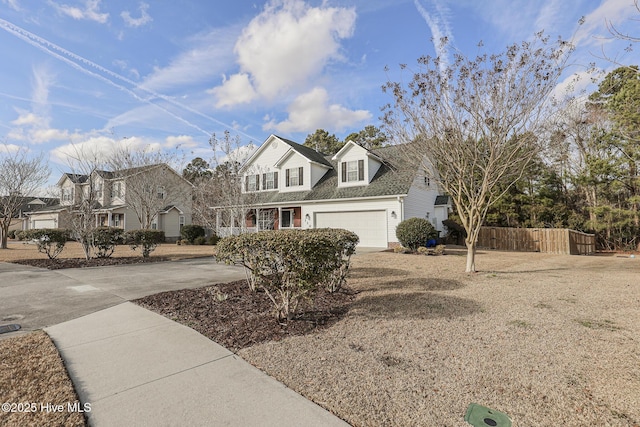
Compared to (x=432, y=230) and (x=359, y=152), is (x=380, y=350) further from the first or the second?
(x=359, y=152)

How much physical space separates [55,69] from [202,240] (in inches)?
589

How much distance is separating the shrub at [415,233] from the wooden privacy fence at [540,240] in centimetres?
818

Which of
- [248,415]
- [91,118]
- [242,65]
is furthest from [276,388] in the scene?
[91,118]

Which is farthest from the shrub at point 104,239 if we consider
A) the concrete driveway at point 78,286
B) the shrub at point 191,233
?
the shrub at point 191,233

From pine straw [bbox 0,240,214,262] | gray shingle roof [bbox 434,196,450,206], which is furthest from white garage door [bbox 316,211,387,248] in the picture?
pine straw [bbox 0,240,214,262]

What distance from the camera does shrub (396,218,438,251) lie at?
1537 centimetres

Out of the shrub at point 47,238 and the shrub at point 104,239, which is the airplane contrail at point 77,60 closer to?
the shrub at point 104,239

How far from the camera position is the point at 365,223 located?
1892 centimetres

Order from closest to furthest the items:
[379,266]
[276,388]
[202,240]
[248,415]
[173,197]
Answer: [248,415]
[276,388]
[379,266]
[202,240]
[173,197]

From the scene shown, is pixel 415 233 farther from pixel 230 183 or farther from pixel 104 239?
pixel 104 239

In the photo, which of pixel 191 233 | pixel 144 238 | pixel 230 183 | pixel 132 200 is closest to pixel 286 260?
pixel 230 183

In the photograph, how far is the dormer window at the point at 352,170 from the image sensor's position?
19.9 m

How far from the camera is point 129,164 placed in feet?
80.1

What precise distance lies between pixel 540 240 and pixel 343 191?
1305 centimetres
